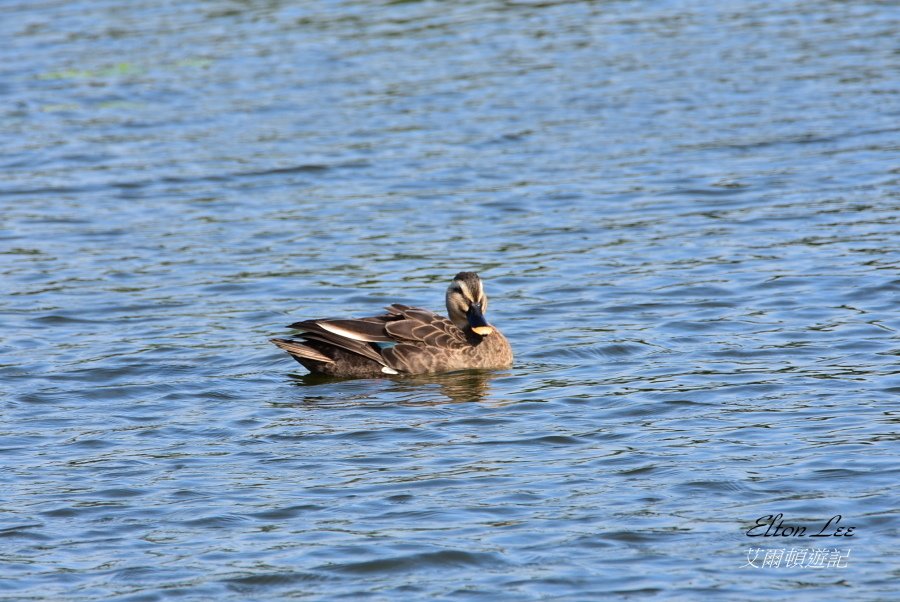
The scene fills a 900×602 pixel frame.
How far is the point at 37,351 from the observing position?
43.2ft

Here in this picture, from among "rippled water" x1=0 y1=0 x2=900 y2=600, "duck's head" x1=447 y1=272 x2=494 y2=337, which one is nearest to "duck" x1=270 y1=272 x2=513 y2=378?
"duck's head" x1=447 y1=272 x2=494 y2=337

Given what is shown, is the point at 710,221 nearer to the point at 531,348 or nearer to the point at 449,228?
the point at 449,228

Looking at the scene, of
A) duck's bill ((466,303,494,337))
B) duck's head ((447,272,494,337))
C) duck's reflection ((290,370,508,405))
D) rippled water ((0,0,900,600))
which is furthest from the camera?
duck's head ((447,272,494,337))

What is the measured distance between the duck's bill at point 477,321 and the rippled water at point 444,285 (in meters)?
0.43

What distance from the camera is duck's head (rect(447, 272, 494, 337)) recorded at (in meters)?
12.5

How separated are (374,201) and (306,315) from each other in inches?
158

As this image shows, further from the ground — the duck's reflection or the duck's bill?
the duck's bill

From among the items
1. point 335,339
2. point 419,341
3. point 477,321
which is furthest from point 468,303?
point 335,339

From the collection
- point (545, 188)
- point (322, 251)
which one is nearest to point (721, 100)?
point (545, 188)

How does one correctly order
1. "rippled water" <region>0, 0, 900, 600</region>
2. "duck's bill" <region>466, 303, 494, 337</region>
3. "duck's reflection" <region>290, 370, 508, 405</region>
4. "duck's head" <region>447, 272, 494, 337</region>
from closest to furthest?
"rippled water" <region>0, 0, 900, 600</region> < "duck's reflection" <region>290, 370, 508, 405</region> < "duck's bill" <region>466, 303, 494, 337</region> < "duck's head" <region>447, 272, 494, 337</region>

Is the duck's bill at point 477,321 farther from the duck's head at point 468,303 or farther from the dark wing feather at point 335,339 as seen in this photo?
the dark wing feather at point 335,339

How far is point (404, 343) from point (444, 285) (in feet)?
7.32

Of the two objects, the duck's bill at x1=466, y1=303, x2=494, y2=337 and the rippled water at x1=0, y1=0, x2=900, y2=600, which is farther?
the duck's bill at x1=466, y1=303, x2=494, y2=337

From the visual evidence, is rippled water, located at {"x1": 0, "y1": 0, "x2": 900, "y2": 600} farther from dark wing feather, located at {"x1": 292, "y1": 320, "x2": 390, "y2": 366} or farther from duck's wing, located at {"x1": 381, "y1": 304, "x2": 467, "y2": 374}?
dark wing feather, located at {"x1": 292, "y1": 320, "x2": 390, "y2": 366}
